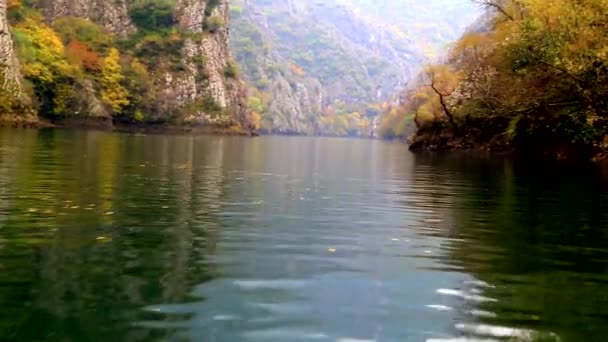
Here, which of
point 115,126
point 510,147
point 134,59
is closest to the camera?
point 510,147

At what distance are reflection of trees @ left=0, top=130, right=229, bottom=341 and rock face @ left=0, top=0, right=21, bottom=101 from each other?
217 feet

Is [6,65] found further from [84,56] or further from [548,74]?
[548,74]

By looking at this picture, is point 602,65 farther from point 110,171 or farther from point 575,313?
point 575,313

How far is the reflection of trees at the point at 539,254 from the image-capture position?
786 centimetres

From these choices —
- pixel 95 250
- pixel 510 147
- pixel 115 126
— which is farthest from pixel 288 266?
pixel 115 126

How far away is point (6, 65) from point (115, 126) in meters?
35.6

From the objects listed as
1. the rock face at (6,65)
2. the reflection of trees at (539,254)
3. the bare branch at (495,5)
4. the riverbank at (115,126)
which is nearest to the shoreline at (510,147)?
the bare branch at (495,5)

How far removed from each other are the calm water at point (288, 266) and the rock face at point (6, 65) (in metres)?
66.9

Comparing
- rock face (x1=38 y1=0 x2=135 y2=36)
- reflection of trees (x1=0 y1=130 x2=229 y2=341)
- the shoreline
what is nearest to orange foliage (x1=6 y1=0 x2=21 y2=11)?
rock face (x1=38 y1=0 x2=135 y2=36)

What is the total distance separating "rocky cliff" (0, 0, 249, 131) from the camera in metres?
106

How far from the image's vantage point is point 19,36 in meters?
101

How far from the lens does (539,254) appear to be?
1182 cm

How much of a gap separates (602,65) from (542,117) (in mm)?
18018

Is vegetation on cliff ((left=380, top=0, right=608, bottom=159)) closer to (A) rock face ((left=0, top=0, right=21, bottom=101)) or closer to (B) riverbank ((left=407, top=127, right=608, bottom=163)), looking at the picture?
(B) riverbank ((left=407, top=127, right=608, bottom=163))
